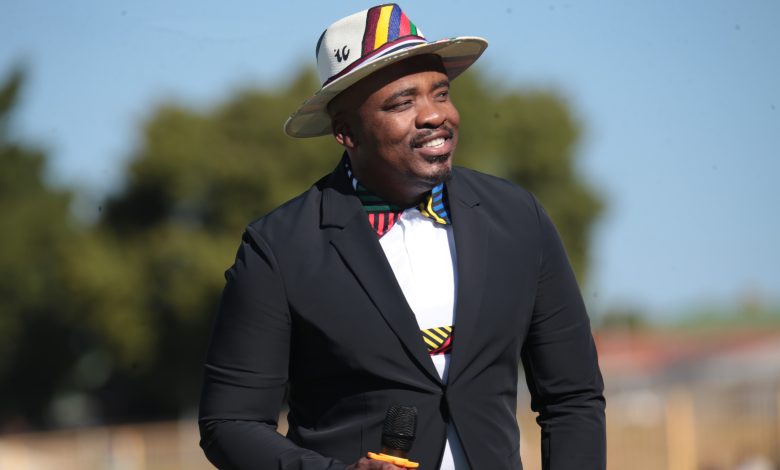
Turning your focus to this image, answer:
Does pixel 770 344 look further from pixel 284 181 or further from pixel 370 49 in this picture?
pixel 370 49

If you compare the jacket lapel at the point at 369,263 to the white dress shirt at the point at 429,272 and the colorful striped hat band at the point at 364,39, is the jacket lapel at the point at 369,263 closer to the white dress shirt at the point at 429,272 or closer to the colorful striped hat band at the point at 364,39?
the white dress shirt at the point at 429,272

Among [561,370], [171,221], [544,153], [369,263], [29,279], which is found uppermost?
[544,153]

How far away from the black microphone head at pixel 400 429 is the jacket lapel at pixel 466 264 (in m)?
0.20

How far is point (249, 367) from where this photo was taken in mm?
3123

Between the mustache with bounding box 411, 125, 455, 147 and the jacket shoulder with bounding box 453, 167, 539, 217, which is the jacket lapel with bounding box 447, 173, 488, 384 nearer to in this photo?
the jacket shoulder with bounding box 453, 167, 539, 217

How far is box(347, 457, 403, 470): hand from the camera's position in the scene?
2805 millimetres

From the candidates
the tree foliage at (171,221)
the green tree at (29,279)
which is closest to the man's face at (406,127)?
the tree foliage at (171,221)

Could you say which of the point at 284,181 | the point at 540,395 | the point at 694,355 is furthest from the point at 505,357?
the point at 694,355

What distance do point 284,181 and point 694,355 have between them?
46.0m

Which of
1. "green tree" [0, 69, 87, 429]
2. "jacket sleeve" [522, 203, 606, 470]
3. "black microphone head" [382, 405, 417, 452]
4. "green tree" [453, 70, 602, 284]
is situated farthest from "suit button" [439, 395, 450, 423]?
"green tree" [453, 70, 602, 284]

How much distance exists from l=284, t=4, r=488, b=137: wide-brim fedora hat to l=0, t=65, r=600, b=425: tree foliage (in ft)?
125

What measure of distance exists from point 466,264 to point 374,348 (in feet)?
0.96

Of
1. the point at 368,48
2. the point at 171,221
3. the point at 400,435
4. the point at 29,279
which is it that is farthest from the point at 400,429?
the point at 29,279

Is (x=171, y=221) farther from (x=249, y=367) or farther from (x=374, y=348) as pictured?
(x=374, y=348)
